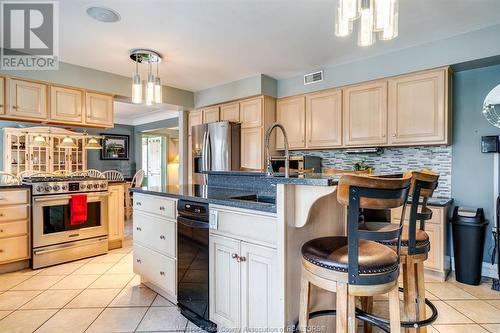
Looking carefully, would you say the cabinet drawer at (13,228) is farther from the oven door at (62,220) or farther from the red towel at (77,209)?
the red towel at (77,209)

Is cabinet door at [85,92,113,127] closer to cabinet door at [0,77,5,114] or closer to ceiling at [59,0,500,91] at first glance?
ceiling at [59,0,500,91]

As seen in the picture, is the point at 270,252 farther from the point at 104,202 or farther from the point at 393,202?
the point at 104,202

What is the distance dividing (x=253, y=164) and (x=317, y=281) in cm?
303

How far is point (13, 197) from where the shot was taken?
2984mm

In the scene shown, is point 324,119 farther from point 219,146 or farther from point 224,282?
point 224,282

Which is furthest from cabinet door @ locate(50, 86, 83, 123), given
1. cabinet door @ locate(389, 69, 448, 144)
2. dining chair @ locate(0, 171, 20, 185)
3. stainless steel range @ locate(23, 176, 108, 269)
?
cabinet door @ locate(389, 69, 448, 144)

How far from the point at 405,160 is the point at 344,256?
2.63 m

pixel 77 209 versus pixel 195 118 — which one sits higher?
pixel 195 118

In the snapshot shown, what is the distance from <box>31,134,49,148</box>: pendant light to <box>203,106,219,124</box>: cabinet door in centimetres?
374

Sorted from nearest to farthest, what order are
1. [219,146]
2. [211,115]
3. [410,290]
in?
[410,290], [219,146], [211,115]

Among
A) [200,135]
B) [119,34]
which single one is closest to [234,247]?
[119,34]

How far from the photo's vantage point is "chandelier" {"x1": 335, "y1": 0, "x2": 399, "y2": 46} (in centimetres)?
152

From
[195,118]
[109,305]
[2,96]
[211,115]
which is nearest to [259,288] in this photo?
[109,305]

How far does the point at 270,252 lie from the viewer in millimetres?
1518
